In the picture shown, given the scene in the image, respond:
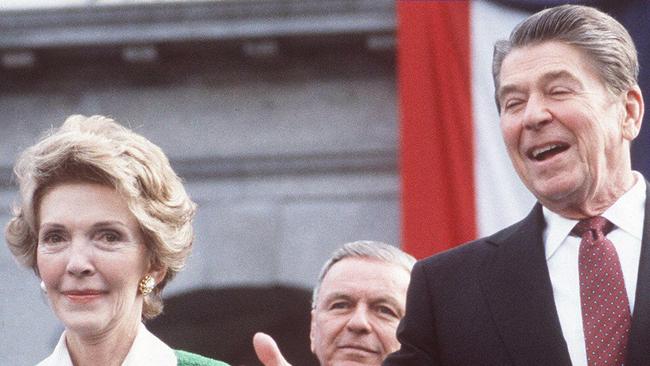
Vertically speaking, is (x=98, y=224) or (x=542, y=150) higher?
(x=542, y=150)

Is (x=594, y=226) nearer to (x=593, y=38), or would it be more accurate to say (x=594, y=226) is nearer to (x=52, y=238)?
(x=593, y=38)

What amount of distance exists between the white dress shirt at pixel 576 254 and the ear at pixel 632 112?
119 mm

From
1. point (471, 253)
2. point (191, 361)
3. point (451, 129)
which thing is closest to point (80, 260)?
point (191, 361)

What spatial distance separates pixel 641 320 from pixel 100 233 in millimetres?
1392

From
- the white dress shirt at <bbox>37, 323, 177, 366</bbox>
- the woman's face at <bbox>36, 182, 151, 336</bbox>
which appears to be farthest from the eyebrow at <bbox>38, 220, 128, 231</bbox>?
the white dress shirt at <bbox>37, 323, 177, 366</bbox>

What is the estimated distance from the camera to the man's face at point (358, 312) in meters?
4.30

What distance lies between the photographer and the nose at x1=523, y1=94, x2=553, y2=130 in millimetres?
3205

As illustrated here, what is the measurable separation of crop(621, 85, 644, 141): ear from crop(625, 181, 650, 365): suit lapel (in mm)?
345

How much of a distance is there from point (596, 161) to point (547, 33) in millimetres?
355

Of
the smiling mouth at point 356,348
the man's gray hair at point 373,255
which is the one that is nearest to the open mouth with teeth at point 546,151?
the smiling mouth at point 356,348

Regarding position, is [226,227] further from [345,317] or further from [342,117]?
[345,317]

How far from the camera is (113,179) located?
3531mm

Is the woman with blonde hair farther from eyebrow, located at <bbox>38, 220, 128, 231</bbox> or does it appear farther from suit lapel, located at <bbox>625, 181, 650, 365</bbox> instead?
suit lapel, located at <bbox>625, 181, 650, 365</bbox>

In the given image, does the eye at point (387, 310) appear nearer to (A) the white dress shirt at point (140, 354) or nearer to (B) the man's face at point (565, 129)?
(A) the white dress shirt at point (140, 354)
